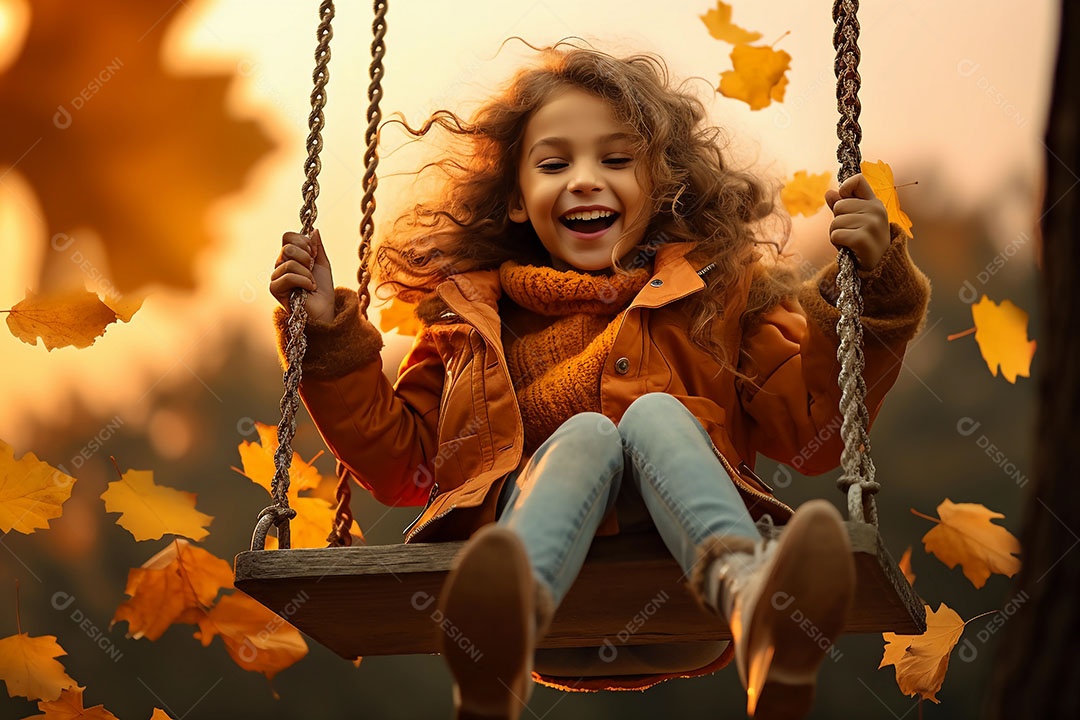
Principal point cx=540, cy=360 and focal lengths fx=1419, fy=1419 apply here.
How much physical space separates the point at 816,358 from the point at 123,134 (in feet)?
8.43

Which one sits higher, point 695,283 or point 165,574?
point 695,283

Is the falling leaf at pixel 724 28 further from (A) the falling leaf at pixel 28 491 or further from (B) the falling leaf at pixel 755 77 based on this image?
(A) the falling leaf at pixel 28 491

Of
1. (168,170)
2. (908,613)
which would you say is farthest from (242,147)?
(908,613)

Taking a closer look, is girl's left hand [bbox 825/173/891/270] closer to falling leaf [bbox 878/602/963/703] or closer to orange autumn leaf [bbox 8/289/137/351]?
falling leaf [bbox 878/602/963/703]

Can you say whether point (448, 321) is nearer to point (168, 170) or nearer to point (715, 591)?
point (715, 591)

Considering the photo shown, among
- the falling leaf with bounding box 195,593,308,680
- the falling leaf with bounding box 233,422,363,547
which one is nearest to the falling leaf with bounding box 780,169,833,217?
the falling leaf with bounding box 233,422,363,547

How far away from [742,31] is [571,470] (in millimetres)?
1953

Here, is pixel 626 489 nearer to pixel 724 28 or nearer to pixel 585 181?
pixel 585 181

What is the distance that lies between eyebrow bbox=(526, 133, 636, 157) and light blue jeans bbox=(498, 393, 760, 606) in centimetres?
80

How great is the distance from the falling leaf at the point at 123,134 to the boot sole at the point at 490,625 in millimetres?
2542

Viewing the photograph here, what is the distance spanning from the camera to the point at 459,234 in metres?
3.07

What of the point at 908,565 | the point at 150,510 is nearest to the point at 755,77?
the point at 150,510

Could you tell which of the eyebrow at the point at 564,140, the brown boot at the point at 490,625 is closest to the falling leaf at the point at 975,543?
the eyebrow at the point at 564,140

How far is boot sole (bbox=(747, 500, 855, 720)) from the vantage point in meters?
1.71
